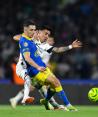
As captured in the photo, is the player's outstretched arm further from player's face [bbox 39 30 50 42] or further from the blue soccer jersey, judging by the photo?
player's face [bbox 39 30 50 42]

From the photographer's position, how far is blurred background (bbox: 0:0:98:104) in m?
23.5

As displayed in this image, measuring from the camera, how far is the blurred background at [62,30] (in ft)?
77.1

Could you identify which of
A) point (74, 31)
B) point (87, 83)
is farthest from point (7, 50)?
point (87, 83)

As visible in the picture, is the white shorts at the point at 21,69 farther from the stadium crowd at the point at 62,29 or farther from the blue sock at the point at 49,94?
the stadium crowd at the point at 62,29

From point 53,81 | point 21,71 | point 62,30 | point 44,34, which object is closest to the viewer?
point 53,81

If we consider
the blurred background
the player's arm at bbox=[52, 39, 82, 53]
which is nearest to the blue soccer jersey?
the player's arm at bbox=[52, 39, 82, 53]

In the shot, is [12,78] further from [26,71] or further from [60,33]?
[26,71]

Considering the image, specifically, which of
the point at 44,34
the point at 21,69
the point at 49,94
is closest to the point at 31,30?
the point at 44,34

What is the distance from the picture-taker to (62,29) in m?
24.6

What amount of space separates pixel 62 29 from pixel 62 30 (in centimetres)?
6

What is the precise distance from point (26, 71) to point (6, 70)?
7.85 meters

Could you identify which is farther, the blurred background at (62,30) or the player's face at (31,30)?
the blurred background at (62,30)

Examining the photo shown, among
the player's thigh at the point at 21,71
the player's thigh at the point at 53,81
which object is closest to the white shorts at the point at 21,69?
the player's thigh at the point at 21,71

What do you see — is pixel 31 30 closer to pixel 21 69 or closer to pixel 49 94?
pixel 21 69
